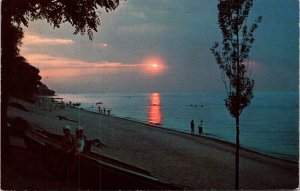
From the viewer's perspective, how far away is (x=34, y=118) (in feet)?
40.3

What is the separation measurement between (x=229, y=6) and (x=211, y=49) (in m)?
1.17

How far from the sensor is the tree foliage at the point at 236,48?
8.84m

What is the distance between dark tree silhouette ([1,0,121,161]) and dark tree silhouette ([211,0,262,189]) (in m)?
2.88

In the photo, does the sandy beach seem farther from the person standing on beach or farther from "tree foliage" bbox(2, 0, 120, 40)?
"tree foliage" bbox(2, 0, 120, 40)

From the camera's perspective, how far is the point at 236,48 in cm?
888

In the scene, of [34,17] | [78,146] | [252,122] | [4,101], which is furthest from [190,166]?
[252,122]

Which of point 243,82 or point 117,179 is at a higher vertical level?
point 243,82

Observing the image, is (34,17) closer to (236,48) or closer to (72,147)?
(72,147)

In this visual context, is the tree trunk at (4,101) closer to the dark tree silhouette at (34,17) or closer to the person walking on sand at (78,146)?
the dark tree silhouette at (34,17)

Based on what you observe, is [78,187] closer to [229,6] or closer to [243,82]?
[243,82]

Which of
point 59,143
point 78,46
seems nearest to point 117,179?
point 59,143

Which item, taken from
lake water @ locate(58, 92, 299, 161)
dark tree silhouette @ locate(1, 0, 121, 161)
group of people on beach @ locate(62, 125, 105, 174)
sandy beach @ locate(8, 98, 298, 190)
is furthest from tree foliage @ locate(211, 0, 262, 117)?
group of people on beach @ locate(62, 125, 105, 174)

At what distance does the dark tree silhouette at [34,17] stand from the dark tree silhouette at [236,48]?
288 centimetres

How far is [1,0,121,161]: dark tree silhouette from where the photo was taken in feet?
27.3
